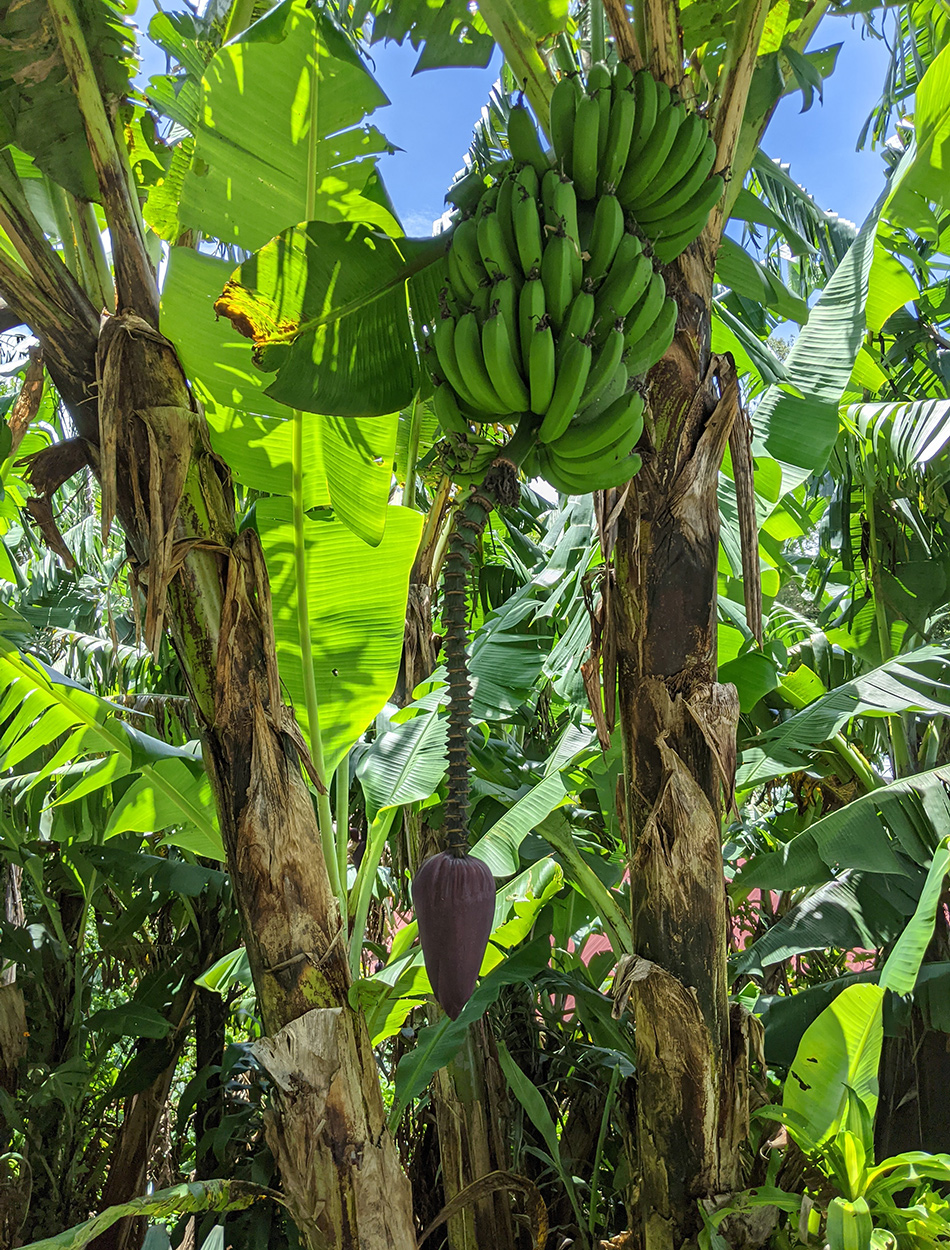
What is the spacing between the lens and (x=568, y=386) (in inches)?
31.6

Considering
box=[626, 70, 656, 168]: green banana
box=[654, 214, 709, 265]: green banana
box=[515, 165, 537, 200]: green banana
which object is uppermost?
box=[626, 70, 656, 168]: green banana

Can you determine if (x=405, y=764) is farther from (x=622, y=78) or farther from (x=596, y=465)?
(x=622, y=78)

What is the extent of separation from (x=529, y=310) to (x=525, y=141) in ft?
0.81

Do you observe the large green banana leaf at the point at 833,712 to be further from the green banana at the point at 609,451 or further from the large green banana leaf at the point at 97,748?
the large green banana leaf at the point at 97,748

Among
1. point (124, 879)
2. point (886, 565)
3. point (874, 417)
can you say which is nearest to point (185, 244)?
point (874, 417)

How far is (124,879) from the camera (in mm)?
2250

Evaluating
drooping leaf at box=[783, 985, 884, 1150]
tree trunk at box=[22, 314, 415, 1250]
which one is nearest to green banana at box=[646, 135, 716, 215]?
tree trunk at box=[22, 314, 415, 1250]

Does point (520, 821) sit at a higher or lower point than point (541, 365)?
lower

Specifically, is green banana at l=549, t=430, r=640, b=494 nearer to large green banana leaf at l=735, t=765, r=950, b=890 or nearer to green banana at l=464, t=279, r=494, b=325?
green banana at l=464, t=279, r=494, b=325

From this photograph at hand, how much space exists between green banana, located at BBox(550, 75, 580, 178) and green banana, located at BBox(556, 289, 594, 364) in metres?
0.21

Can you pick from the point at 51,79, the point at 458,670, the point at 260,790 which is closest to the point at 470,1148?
the point at 260,790

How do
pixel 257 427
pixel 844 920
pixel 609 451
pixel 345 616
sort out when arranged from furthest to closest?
1. pixel 844 920
2. pixel 345 616
3. pixel 257 427
4. pixel 609 451

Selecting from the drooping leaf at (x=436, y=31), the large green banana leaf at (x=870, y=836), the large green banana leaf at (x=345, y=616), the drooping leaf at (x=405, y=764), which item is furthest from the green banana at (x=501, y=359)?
the large green banana leaf at (x=870, y=836)

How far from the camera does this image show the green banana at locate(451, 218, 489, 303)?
2.82 feet
